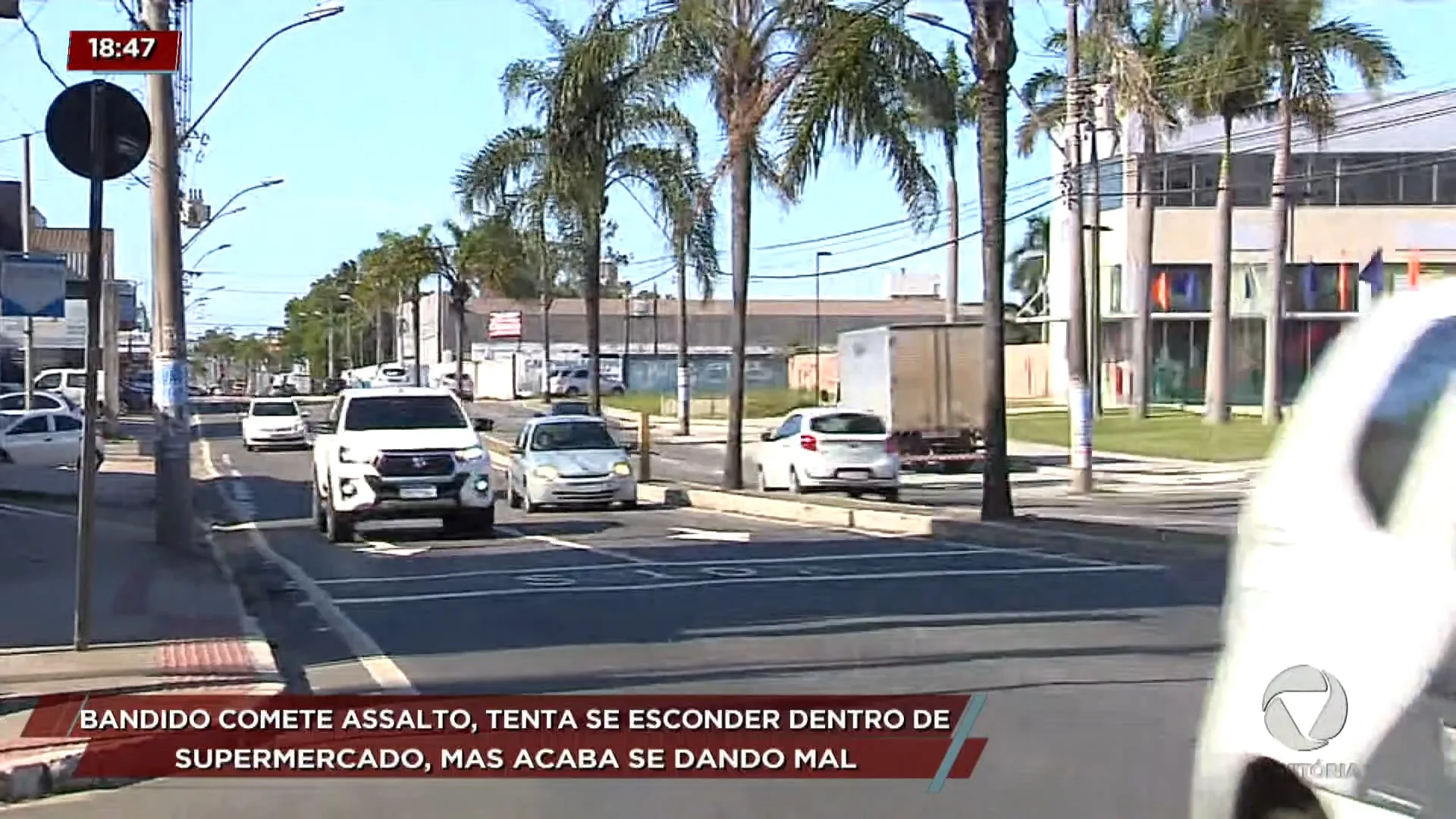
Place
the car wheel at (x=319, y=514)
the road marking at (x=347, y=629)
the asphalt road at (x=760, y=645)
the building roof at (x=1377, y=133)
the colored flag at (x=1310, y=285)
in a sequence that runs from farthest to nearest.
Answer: the colored flag at (x=1310, y=285) → the building roof at (x=1377, y=133) → the car wheel at (x=319, y=514) → the road marking at (x=347, y=629) → the asphalt road at (x=760, y=645)

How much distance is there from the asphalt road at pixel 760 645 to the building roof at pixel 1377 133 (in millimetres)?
39452

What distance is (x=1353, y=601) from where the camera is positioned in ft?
14.1

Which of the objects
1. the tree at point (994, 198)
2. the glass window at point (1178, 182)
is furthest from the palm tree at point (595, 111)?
the glass window at point (1178, 182)

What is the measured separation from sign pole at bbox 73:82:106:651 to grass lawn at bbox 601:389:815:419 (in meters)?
54.7

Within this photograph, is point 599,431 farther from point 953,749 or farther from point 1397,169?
point 1397,169

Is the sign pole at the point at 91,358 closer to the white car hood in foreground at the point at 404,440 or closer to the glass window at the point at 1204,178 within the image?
the white car hood in foreground at the point at 404,440

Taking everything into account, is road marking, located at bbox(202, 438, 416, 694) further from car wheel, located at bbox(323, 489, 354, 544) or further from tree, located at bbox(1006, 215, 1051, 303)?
tree, located at bbox(1006, 215, 1051, 303)

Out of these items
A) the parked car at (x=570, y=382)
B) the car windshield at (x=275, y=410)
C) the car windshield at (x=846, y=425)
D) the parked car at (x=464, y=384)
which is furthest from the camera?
the parked car at (x=464, y=384)

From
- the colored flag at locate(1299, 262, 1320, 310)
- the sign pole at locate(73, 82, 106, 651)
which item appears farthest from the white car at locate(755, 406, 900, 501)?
the colored flag at locate(1299, 262, 1320, 310)

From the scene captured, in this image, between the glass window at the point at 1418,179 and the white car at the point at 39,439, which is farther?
the glass window at the point at 1418,179

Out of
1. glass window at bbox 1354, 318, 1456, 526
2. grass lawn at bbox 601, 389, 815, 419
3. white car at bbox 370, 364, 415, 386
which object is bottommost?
grass lawn at bbox 601, 389, 815, 419

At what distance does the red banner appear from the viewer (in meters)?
9.02

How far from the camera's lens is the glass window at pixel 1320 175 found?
60.8 m

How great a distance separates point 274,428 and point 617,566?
1403 inches
